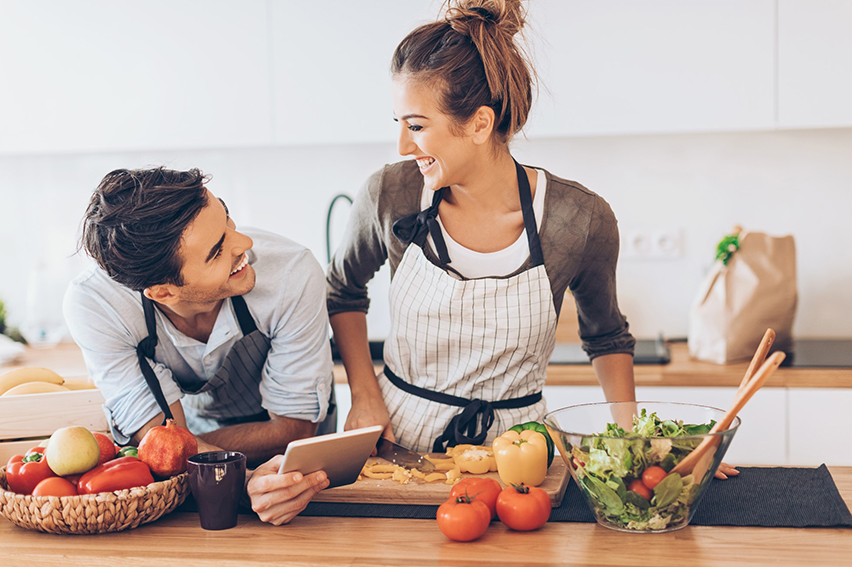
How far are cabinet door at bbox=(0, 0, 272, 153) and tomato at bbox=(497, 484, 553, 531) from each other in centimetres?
175

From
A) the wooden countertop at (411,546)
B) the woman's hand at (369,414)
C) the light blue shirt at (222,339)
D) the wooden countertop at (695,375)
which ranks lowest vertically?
the wooden countertop at (695,375)

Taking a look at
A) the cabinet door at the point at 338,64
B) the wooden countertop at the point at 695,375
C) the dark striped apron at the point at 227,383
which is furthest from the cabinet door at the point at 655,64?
the dark striped apron at the point at 227,383

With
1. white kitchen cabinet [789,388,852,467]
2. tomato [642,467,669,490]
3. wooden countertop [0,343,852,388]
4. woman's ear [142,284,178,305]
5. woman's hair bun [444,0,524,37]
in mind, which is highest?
woman's hair bun [444,0,524,37]

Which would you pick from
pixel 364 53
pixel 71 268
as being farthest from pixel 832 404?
pixel 71 268

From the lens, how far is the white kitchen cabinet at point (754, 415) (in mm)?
2217

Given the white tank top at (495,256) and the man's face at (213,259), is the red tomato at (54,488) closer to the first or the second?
the man's face at (213,259)

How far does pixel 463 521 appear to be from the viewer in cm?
106

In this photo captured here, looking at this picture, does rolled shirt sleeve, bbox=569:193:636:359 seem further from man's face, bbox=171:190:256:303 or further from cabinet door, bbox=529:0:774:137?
cabinet door, bbox=529:0:774:137

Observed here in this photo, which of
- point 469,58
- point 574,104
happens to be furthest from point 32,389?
point 574,104

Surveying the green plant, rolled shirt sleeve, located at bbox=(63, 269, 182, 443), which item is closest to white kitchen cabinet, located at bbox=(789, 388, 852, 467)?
rolled shirt sleeve, located at bbox=(63, 269, 182, 443)

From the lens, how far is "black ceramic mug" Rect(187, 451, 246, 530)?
3.70ft

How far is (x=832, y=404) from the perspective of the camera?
2189 mm

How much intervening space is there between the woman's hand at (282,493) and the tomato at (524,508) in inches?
10.3

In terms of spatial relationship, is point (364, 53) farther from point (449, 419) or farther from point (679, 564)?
point (679, 564)
